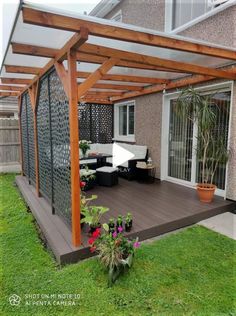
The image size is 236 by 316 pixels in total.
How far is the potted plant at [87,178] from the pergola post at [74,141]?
101 inches

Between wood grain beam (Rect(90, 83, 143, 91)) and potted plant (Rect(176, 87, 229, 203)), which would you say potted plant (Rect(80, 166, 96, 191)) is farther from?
potted plant (Rect(176, 87, 229, 203))

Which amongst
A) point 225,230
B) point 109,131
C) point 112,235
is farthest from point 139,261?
point 109,131

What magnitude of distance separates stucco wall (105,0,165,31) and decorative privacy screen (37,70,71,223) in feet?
13.7

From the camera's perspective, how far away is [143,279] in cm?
273

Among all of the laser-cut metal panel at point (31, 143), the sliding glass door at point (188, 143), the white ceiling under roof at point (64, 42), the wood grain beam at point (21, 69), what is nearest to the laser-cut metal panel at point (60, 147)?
the white ceiling under roof at point (64, 42)

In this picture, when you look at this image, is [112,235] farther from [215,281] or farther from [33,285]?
[215,281]

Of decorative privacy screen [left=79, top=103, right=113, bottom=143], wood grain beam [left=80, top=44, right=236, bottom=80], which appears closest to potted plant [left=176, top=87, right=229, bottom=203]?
wood grain beam [left=80, top=44, right=236, bottom=80]

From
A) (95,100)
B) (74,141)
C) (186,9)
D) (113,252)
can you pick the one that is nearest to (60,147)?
(74,141)

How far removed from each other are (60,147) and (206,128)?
121 inches

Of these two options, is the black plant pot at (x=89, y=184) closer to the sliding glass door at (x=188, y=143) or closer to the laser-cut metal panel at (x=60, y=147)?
the laser-cut metal panel at (x=60, y=147)

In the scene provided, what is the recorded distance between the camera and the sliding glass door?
16.9 feet

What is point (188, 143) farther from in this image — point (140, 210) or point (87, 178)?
point (87, 178)

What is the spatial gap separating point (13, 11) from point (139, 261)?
3.38 meters

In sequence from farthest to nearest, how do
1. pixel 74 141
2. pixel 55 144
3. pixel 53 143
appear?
1. pixel 53 143
2. pixel 55 144
3. pixel 74 141
